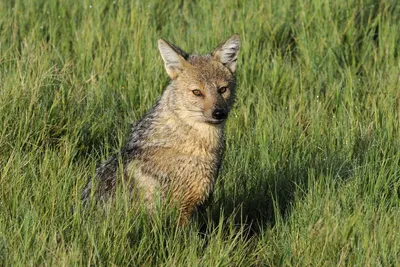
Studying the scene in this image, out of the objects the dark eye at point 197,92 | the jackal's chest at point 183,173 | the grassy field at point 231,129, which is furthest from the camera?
the dark eye at point 197,92

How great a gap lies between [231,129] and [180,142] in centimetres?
131

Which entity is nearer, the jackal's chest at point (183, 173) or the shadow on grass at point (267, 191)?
the jackal's chest at point (183, 173)

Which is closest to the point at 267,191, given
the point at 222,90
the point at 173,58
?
the point at 222,90

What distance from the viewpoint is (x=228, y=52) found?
583 centimetres

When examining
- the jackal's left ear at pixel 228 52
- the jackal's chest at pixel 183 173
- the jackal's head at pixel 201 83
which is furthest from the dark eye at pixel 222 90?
the jackal's chest at pixel 183 173

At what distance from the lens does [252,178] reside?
5984mm

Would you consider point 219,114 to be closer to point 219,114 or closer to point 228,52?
point 219,114

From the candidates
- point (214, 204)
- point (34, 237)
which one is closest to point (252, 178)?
point (214, 204)

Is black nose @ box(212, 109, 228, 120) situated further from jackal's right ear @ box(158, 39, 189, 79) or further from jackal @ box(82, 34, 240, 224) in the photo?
jackal's right ear @ box(158, 39, 189, 79)

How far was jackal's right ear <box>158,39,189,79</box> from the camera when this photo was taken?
18.4 feet

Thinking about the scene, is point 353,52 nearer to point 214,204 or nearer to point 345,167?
point 345,167

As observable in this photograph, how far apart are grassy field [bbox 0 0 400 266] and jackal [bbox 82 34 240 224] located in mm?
212

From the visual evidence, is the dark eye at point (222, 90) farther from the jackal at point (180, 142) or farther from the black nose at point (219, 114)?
the black nose at point (219, 114)

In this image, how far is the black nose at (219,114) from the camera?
5.39 m
